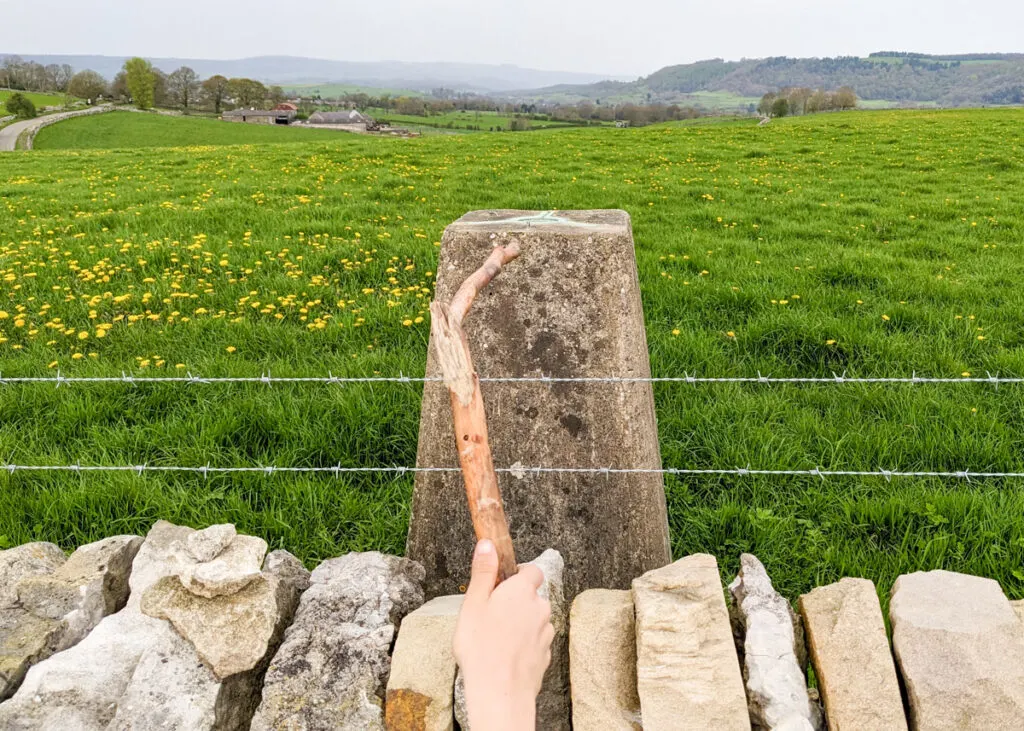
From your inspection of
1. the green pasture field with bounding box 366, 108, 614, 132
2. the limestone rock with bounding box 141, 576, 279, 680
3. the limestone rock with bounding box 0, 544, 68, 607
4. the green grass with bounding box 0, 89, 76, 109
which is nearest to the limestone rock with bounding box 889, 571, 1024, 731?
the limestone rock with bounding box 141, 576, 279, 680

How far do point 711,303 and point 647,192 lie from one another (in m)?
5.98

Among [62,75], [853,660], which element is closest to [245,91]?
[62,75]

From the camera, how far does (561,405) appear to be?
2.62 meters

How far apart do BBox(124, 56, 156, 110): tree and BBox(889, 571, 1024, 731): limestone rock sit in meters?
96.6

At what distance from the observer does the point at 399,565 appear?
8.13ft

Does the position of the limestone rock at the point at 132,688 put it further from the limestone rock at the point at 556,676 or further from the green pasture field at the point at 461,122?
the green pasture field at the point at 461,122

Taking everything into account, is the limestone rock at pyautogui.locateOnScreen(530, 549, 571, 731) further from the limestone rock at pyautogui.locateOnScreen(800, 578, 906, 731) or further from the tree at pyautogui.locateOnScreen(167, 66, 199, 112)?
the tree at pyautogui.locateOnScreen(167, 66, 199, 112)

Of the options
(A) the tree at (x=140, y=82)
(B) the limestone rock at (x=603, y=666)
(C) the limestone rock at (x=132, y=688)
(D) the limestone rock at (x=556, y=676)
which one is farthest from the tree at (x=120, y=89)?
(B) the limestone rock at (x=603, y=666)

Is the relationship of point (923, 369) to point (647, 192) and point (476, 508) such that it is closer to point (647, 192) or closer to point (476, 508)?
point (476, 508)

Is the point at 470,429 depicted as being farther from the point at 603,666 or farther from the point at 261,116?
the point at 261,116

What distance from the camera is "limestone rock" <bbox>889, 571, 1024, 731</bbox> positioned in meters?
1.81

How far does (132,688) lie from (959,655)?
2241 millimetres

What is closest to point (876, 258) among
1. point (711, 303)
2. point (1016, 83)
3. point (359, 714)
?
point (711, 303)

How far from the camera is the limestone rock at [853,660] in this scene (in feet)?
6.05
